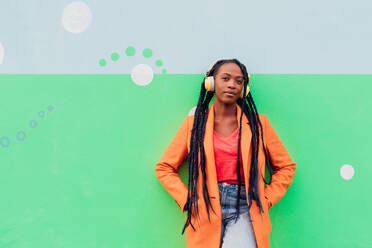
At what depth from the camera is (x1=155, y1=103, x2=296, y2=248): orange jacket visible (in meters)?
2.44

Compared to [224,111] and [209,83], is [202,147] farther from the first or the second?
[209,83]

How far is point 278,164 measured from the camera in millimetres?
2693

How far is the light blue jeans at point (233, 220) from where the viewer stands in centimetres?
241

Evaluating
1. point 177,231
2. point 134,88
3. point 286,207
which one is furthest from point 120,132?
point 286,207

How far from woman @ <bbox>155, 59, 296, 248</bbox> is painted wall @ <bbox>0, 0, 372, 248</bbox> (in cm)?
22

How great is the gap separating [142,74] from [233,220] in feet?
4.08

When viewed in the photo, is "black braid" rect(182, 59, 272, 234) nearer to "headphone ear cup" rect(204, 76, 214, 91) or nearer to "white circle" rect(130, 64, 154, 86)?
"headphone ear cup" rect(204, 76, 214, 91)

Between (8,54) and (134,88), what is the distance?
3.18ft

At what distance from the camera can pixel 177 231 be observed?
281 cm

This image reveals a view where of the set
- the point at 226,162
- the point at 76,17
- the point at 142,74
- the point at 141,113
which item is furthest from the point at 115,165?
the point at 76,17

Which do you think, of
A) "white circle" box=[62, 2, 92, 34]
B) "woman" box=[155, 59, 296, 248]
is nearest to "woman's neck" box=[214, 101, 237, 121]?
"woman" box=[155, 59, 296, 248]

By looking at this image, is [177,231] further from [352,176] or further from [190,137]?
[352,176]

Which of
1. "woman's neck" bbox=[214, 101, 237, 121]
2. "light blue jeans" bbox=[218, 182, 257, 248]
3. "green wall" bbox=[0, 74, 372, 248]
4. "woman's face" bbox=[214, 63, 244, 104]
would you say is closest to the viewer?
"light blue jeans" bbox=[218, 182, 257, 248]

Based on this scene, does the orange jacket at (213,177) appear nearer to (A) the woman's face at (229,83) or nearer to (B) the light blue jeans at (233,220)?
(B) the light blue jeans at (233,220)
